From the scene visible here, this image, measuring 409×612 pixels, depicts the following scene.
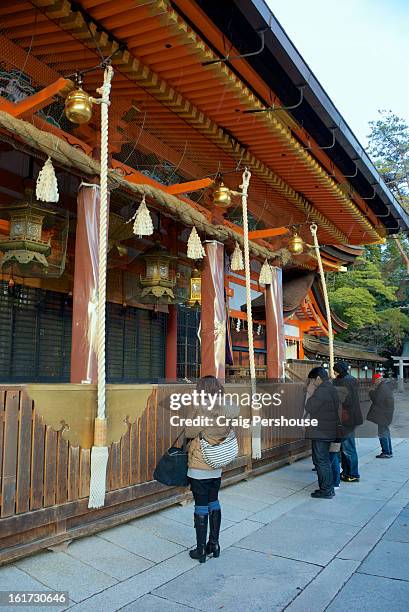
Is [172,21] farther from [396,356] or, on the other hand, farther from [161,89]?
[396,356]

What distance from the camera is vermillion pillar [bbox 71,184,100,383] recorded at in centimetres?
524

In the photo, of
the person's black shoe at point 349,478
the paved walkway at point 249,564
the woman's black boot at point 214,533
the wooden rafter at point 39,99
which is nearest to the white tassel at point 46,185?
the wooden rafter at point 39,99

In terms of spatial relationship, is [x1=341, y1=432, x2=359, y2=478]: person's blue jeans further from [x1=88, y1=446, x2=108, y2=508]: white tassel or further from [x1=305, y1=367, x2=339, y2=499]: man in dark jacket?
[x1=88, y1=446, x2=108, y2=508]: white tassel

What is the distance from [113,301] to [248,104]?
4239mm

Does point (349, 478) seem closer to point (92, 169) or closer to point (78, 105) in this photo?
point (92, 169)

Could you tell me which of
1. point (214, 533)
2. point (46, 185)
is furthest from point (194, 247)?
point (214, 533)

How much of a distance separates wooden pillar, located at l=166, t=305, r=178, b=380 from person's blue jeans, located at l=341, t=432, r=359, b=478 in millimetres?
3901

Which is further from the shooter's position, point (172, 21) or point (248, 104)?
point (248, 104)

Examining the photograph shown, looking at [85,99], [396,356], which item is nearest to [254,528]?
[85,99]

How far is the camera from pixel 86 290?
5371 mm

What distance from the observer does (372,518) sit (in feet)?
17.7

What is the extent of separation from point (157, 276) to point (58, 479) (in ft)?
14.3

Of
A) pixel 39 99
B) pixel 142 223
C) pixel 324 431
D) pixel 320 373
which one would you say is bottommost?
pixel 324 431

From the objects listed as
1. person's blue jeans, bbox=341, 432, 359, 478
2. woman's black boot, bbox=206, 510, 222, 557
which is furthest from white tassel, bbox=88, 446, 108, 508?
person's blue jeans, bbox=341, 432, 359, 478
